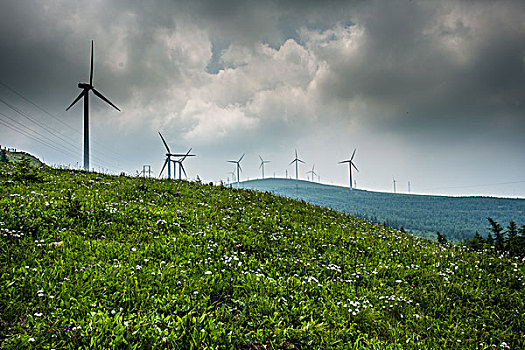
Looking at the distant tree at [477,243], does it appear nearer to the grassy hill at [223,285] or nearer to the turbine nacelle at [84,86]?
the grassy hill at [223,285]

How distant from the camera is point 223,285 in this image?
6.57 meters

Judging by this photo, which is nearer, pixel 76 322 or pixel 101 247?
pixel 76 322

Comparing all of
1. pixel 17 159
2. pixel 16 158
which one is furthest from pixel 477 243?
pixel 16 158

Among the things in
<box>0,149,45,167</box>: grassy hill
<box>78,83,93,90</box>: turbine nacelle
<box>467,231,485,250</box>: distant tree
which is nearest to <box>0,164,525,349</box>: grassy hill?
<box>0,149,45,167</box>: grassy hill

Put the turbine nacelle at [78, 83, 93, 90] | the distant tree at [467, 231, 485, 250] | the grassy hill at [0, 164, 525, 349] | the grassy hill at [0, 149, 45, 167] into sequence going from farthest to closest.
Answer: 1. the turbine nacelle at [78, 83, 93, 90]
2. the distant tree at [467, 231, 485, 250]
3. the grassy hill at [0, 149, 45, 167]
4. the grassy hill at [0, 164, 525, 349]

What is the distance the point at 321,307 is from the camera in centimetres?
608

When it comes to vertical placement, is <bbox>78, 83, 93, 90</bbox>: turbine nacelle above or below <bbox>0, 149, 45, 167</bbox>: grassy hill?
above

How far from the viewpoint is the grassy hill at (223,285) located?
15.9 feet

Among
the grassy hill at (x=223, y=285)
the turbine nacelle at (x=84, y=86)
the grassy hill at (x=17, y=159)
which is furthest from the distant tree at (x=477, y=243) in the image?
the turbine nacelle at (x=84, y=86)

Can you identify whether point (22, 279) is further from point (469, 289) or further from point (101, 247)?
point (469, 289)

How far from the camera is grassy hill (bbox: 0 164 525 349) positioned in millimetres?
4859

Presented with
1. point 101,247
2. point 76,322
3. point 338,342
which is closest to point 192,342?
point 76,322

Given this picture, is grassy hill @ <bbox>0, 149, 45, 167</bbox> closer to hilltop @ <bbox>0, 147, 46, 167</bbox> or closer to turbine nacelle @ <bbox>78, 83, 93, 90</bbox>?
hilltop @ <bbox>0, 147, 46, 167</bbox>

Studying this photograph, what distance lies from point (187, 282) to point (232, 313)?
1.32 m
